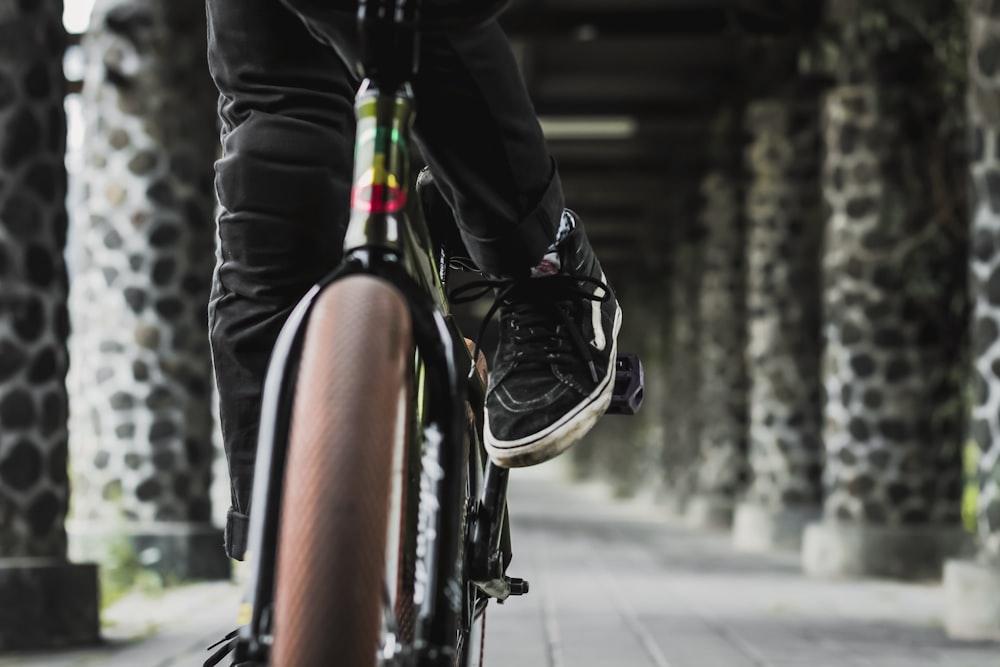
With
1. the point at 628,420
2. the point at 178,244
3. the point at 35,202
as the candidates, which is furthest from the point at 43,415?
the point at 628,420

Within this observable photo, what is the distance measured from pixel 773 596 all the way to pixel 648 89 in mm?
7823

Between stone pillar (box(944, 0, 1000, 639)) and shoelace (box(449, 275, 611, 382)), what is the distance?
383 centimetres

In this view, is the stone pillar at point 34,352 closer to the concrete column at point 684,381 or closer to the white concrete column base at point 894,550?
the white concrete column base at point 894,550

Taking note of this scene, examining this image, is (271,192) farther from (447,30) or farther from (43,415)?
(43,415)

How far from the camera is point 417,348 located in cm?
135

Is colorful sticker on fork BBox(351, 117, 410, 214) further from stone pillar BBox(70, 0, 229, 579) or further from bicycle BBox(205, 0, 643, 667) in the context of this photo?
stone pillar BBox(70, 0, 229, 579)

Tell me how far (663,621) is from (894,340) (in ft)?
10.9

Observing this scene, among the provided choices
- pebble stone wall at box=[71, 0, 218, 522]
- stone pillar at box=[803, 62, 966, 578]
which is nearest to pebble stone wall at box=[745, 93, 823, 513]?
stone pillar at box=[803, 62, 966, 578]

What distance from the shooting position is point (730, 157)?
13.2 m

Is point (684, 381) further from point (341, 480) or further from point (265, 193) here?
point (341, 480)

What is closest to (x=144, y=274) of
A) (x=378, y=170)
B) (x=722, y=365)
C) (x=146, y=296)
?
(x=146, y=296)

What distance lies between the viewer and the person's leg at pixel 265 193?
1.65 metres

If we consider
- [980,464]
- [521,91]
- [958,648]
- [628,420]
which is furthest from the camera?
[628,420]

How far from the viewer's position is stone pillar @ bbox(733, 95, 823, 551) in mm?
10406
